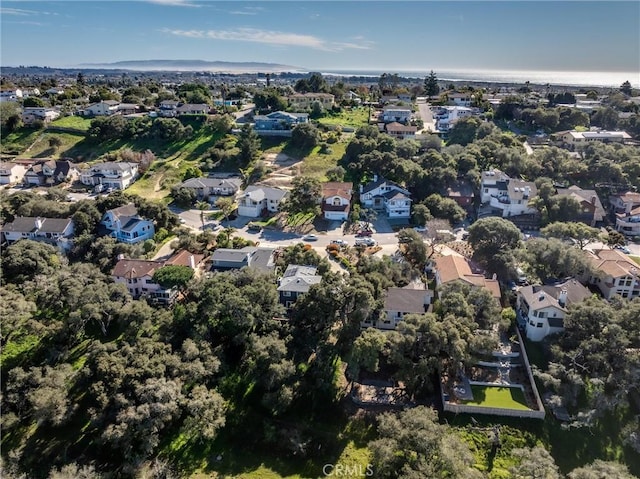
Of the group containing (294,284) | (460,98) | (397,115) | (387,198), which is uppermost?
(460,98)

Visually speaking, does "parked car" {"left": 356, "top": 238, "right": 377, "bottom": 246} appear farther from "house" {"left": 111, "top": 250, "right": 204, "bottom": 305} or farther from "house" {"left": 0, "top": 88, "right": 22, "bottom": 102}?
"house" {"left": 0, "top": 88, "right": 22, "bottom": 102}

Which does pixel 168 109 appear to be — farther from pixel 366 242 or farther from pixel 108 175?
pixel 366 242

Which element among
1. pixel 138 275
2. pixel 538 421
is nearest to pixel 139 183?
pixel 138 275

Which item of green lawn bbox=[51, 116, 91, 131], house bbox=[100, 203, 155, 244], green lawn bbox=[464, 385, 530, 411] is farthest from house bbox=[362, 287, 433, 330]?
green lawn bbox=[51, 116, 91, 131]

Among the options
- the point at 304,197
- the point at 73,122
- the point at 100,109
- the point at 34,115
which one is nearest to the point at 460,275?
the point at 304,197

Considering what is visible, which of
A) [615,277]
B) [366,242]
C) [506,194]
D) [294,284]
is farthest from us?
[506,194]

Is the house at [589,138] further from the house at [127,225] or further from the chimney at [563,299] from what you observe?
the house at [127,225]

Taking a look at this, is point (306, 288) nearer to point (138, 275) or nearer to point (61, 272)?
point (138, 275)
